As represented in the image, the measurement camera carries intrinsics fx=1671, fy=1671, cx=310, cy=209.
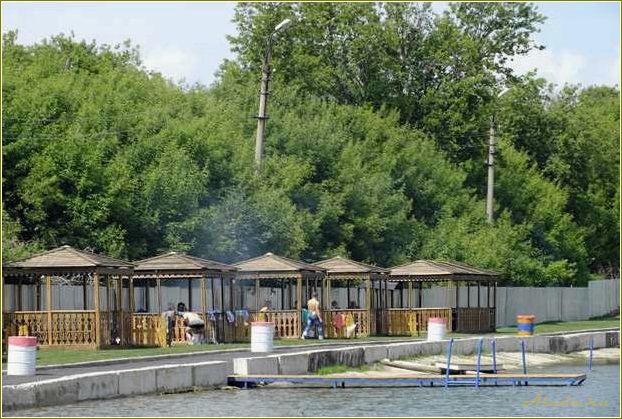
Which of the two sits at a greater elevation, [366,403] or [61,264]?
[61,264]

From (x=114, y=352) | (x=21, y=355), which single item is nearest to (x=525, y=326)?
(x=114, y=352)

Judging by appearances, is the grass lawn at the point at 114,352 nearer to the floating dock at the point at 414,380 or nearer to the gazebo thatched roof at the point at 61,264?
the gazebo thatched roof at the point at 61,264

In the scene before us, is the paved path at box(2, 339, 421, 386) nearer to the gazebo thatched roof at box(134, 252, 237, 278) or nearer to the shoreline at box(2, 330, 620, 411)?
the shoreline at box(2, 330, 620, 411)

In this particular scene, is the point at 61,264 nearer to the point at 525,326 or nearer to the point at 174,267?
the point at 174,267

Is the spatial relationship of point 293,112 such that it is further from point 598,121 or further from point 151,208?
point 598,121

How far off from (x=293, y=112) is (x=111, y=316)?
34.3 m

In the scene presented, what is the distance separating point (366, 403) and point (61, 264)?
1172 centimetres

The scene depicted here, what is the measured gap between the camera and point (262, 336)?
1612 inches

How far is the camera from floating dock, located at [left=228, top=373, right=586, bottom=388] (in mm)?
36781

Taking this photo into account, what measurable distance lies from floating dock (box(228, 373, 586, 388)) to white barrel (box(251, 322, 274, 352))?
7.70 feet

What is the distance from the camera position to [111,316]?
43688mm
